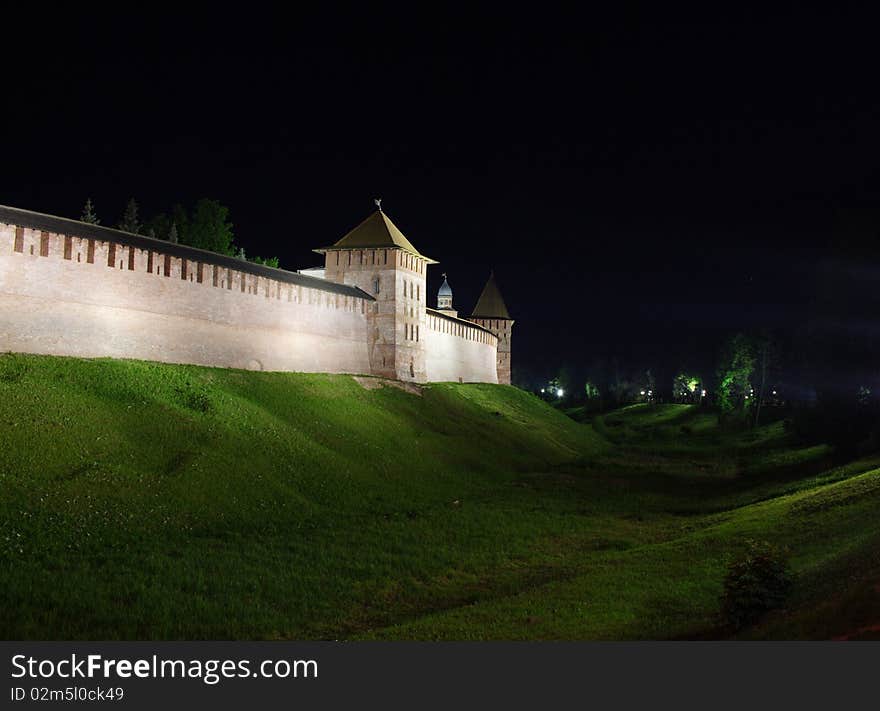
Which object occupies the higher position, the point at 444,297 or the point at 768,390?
the point at 444,297

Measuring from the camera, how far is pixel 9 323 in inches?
1000

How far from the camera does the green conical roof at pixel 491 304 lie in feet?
266

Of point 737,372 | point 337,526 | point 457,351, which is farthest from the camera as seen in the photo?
point 737,372

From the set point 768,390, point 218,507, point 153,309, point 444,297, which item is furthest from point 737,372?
point 218,507

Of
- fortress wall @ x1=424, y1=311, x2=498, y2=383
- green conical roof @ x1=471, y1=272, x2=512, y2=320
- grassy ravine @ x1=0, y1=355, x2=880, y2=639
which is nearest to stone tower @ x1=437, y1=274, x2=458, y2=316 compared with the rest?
green conical roof @ x1=471, y1=272, x2=512, y2=320

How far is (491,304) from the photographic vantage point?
81812mm

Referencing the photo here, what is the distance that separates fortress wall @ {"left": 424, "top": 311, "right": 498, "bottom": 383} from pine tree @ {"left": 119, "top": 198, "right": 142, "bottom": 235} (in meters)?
25.4

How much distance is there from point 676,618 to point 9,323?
22026mm

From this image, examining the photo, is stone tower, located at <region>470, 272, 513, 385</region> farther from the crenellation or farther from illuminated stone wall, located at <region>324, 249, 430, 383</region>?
illuminated stone wall, located at <region>324, 249, 430, 383</region>

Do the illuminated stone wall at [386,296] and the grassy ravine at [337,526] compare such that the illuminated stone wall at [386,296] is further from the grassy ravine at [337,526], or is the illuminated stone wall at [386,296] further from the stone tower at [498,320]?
the stone tower at [498,320]

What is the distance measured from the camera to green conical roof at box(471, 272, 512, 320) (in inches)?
3189

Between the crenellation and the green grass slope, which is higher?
the crenellation

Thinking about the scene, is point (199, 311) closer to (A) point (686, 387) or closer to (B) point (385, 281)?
(B) point (385, 281)

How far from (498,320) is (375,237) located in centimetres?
3712
